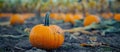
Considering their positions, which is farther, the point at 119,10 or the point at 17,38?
the point at 119,10

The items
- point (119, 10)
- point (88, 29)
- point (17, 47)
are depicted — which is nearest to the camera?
point (17, 47)

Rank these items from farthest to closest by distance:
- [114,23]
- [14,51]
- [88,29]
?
[114,23]
[88,29]
[14,51]

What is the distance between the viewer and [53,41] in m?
3.12

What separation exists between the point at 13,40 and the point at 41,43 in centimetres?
91

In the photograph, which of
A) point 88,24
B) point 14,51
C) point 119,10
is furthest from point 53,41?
point 119,10

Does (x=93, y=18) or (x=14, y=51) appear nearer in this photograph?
(x=14, y=51)

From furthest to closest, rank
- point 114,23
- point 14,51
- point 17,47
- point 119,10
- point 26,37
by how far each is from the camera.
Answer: point 119,10 → point 114,23 → point 26,37 → point 17,47 → point 14,51

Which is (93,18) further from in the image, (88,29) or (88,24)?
(88,29)

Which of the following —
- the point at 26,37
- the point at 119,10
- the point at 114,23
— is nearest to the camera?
the point at 26,37

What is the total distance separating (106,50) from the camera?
3152mm

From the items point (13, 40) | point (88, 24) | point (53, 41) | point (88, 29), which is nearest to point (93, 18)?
point (88, 24)

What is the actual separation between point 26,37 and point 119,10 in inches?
322

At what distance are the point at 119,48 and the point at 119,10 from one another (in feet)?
28.2

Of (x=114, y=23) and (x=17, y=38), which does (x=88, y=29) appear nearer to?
(x=114, y=23)
